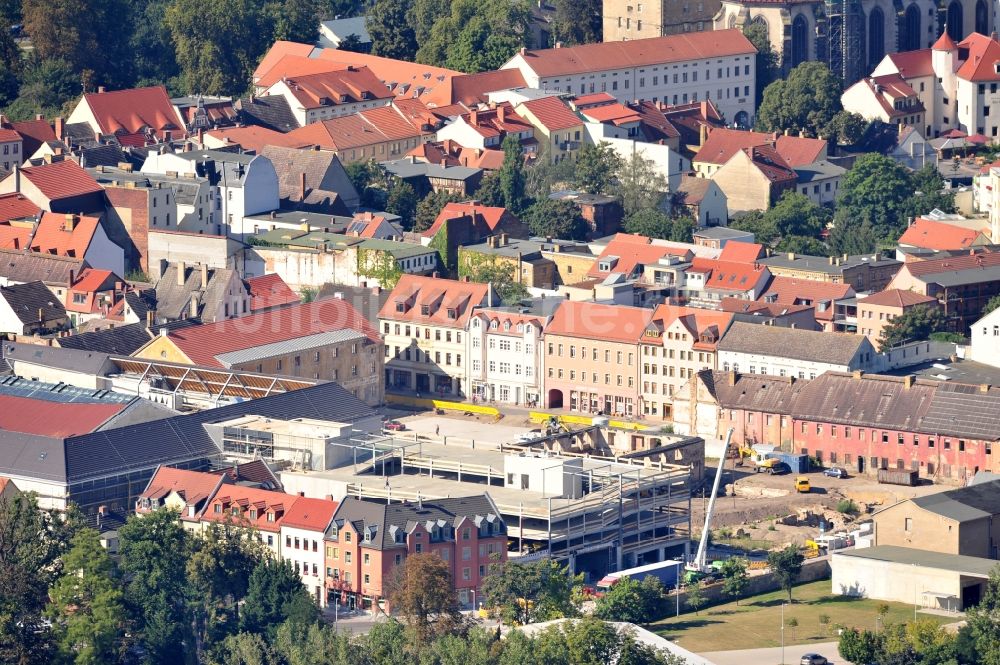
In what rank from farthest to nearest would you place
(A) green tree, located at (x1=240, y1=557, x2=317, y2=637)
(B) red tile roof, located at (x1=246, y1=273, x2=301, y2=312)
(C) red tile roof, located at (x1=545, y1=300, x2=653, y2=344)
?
(B) red tile roof, located at (x1=246, y1=273, x2=301, y2=312) → (C) red tile roof, located at (x1=545, y1=300, x2=653, y2=344) → (A) green tree, located at (x1=240, y1=557, x2=317, y2=637)

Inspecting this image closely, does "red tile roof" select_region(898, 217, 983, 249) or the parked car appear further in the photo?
"red tile roof" select_region(898, 217, 983, 249)

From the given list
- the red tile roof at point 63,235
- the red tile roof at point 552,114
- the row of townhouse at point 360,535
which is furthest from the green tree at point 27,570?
the red tile roof at point 552,114

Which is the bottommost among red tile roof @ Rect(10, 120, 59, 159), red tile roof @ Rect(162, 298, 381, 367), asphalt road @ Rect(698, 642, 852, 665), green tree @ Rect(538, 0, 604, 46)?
asphalt road @ Rect(698, 642, 852, 665)

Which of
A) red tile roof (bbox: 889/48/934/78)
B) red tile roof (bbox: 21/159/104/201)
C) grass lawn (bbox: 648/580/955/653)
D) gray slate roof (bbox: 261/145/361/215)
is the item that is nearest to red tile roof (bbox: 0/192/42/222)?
red tile roof (bbox: 21/159/104/201)

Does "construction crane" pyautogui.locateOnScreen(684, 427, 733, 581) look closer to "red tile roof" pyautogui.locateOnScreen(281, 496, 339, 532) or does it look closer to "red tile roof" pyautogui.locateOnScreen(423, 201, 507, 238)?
"red tile roof" pyautogui.locateOnScreen(281, 496, 339, 532)

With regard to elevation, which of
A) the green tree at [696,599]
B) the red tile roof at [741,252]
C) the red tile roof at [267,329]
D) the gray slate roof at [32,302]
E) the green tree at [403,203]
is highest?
the green tree at [403,203]

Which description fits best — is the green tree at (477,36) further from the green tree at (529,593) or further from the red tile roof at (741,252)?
the green tree at (529,593)

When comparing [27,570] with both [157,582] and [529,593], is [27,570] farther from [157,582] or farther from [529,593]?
[529,593]
